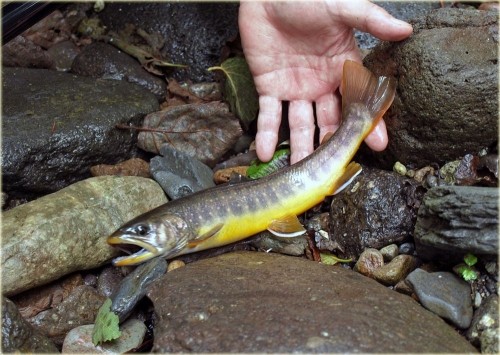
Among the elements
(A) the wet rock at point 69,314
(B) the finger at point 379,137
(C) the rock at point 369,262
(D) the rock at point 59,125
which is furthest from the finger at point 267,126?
(A) the wet rock at point 69,314

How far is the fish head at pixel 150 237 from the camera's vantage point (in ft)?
12.5

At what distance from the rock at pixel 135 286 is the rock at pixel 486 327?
6.49ft

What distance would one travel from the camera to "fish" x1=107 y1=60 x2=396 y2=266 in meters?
3.85

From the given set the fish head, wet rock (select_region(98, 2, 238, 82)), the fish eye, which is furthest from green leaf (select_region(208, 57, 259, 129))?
the fish eye

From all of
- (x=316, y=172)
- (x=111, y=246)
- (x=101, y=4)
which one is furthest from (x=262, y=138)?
(x=101, y=4)

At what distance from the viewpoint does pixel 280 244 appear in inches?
162

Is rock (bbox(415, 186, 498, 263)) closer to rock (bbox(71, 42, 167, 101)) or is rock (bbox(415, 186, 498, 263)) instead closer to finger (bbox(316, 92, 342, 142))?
finger (bbox(316, 92, 342, 142))

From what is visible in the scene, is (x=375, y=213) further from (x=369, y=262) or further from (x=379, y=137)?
(x=379, y=137)

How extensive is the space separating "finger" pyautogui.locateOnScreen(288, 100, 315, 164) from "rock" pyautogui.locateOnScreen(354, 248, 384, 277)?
3.32 ft

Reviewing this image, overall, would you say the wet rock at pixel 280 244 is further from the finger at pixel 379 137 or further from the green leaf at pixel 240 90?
the green leaf at pixel 240 90

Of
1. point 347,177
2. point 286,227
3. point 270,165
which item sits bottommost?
point 286,227

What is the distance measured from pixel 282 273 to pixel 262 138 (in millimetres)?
1445

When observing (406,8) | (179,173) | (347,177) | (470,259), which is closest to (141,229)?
(179,173)

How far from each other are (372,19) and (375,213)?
1.37m
